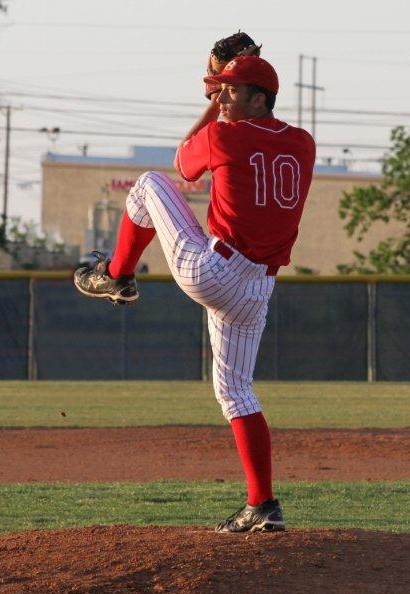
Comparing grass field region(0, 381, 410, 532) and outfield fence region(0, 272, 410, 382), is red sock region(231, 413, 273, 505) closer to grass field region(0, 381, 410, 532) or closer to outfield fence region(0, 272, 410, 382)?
grass field region(0, 381, 410, 532)

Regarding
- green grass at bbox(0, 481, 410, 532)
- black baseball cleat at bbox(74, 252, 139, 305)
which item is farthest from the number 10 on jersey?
green grass at bbox(0, 481, 410, 532)

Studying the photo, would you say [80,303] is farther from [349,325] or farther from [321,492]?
[321,492]

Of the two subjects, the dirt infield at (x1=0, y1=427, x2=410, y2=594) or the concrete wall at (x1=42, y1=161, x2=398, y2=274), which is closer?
the dirt infield at (x1=0, y1=427, x2=410, y2=594)

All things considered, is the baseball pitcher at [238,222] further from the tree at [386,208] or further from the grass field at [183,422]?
the tree at [386,208]

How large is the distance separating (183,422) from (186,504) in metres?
6.44

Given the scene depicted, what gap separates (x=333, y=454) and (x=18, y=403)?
6776 mm

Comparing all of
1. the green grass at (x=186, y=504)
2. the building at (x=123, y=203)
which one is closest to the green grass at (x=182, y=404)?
the green grass at (x=186, y=504)

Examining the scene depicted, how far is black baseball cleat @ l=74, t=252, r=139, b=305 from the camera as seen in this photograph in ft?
18.1

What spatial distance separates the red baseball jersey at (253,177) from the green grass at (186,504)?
2679mm

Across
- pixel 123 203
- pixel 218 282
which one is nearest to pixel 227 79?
pixel 218 282

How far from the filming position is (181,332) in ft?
72.2

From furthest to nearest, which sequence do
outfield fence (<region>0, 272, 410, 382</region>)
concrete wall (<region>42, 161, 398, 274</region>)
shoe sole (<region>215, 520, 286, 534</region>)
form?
concrete wall (<region>42, 161, 398, 274</region>) → outfield fence (<region>0, 272, 410, 382</region>) → shoe sole (<region>215, 520, 286, 534</region>)

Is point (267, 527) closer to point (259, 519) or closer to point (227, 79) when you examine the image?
point (259, 519)

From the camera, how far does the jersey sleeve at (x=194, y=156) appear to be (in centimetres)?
497
